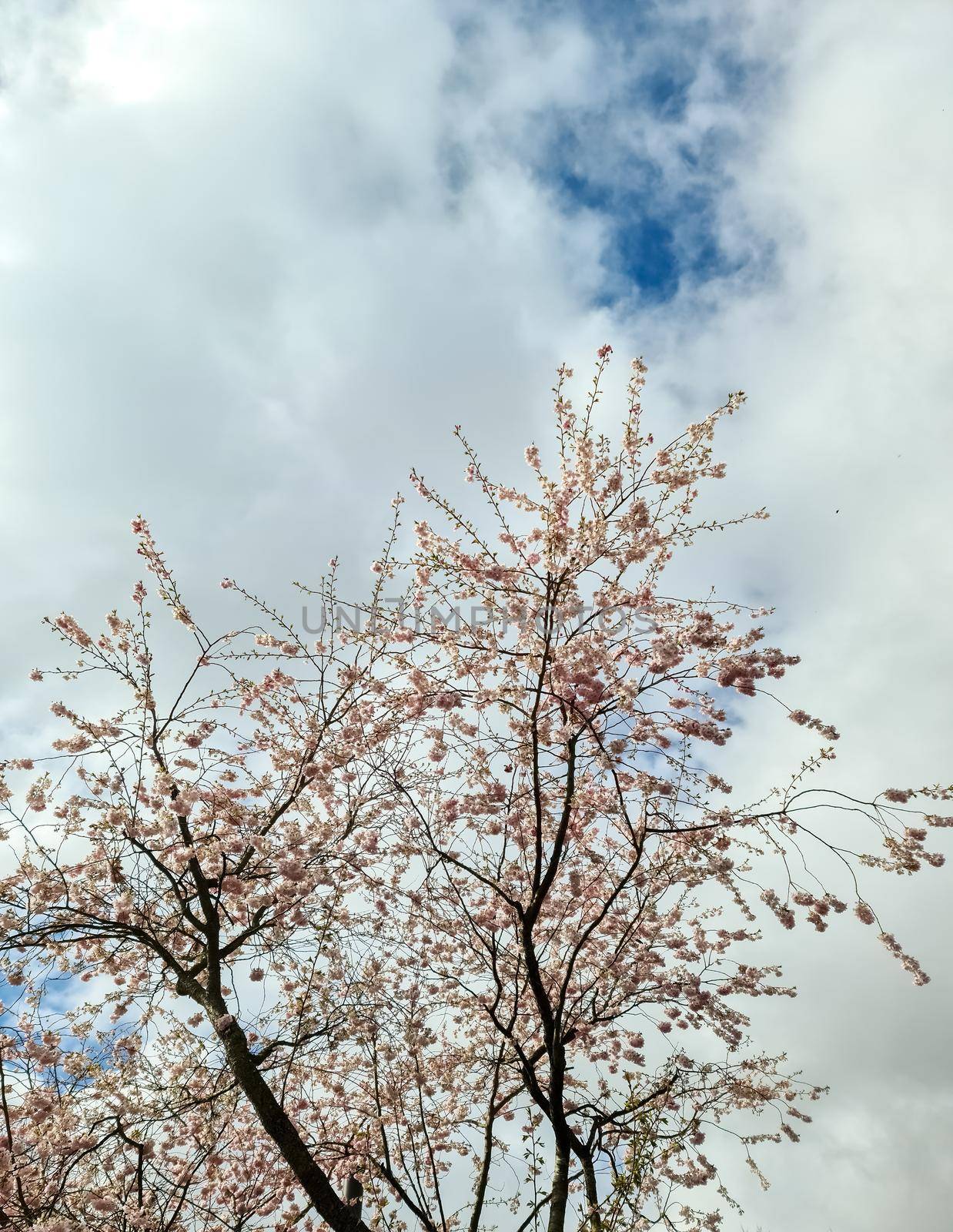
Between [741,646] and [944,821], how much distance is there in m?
2.09

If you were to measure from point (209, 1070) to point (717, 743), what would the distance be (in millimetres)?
5722

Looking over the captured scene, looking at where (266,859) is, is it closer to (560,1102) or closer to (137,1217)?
(137,1217)

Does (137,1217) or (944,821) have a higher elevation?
(137,1217)

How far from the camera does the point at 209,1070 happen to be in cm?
718

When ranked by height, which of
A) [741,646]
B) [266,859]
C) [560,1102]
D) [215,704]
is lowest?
[560,1102]

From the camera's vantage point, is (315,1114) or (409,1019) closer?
(409,1019)

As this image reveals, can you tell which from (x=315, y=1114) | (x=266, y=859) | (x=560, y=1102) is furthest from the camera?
(x=315, y=1114)

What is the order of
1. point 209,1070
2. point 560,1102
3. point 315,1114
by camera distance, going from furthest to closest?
point 315,1114 → point 209,1070 → point 560,1102

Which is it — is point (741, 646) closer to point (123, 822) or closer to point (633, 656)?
point (633, 656)

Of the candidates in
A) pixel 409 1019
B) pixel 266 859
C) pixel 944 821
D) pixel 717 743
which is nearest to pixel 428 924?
pixel 409 1019

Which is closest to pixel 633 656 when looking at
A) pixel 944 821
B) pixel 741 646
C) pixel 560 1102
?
pixel 741 646

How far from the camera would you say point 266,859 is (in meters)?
7.69

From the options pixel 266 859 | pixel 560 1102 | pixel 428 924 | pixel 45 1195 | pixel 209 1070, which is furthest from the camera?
pixel 428 924

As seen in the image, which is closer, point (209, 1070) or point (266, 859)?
point (209, 1070)
